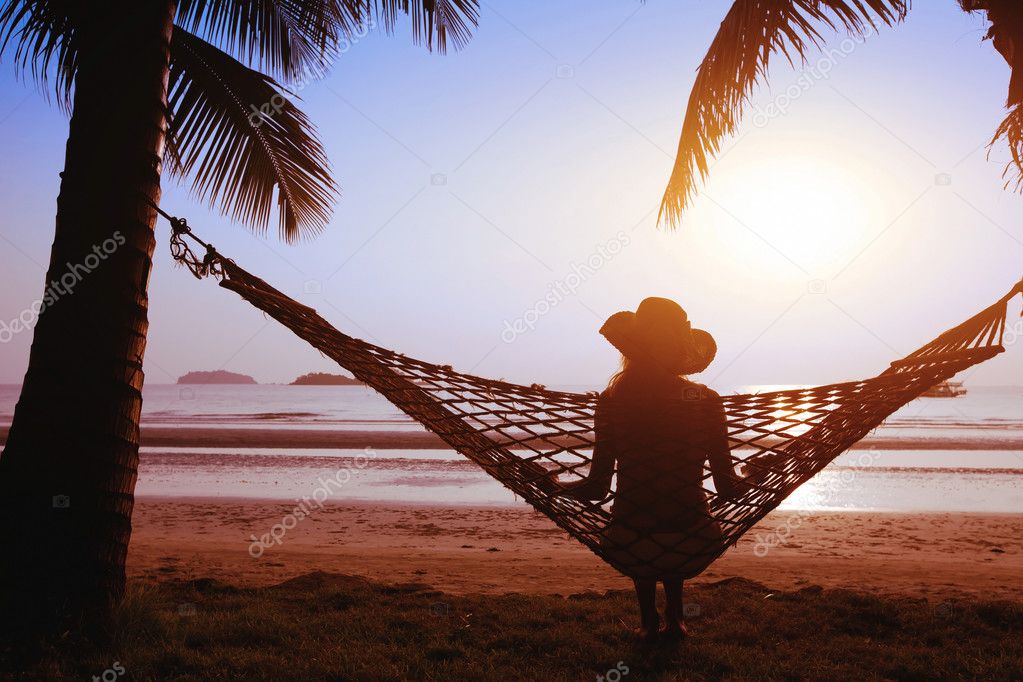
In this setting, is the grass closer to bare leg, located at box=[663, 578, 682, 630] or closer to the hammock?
bare leg, located at box=[663, 578, 682, 630]

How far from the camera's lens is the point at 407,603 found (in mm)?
3082

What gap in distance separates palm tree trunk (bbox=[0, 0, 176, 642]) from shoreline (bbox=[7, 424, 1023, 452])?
11337 millimetres

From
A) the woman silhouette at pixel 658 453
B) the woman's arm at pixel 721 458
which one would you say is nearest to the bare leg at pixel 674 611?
the woman silhouette at pixel 658 453

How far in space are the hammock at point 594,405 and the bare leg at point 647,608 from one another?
0.17m

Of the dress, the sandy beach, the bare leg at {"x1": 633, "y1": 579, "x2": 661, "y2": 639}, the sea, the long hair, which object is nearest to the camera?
the dress

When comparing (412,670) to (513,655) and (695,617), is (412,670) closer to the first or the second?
(513,655)

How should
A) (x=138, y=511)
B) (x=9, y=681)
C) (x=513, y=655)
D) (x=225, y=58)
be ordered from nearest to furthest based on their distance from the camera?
(x=9, y=681) → (x=513, y=655) → (x=225, y=58) → (x=138, y=511)

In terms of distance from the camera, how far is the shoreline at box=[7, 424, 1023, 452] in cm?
1386

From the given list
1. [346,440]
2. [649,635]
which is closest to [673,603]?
[649,635]

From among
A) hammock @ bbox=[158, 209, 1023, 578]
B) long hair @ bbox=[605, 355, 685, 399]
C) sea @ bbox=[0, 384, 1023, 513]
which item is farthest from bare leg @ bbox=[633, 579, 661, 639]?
sea @ bbox=[0, 384, 1023, 513]

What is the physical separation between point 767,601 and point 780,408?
1.37 metres

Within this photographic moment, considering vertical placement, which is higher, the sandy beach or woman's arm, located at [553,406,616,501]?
woman's arm, located at [553,406,616,501]

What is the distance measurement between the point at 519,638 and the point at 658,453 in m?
1.01

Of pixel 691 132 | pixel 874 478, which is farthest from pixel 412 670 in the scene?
pixel 874 478
